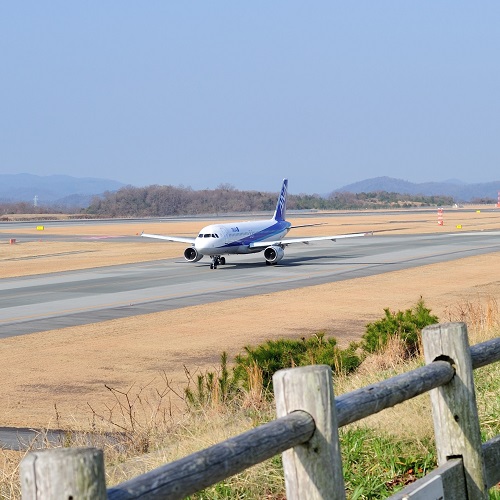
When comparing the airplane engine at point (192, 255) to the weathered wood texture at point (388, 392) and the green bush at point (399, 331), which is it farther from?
the weathered wood texture at point (388, 392)

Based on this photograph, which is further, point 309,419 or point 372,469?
point 372,469

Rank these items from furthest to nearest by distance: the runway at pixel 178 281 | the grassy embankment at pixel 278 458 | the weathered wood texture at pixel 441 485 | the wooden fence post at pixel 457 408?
the runway at pixel 178 281 → the grassy embankment at pixel 278 458 → the wooden fence post at pixel 457 408 → the weathered wood texture at pixel 441 485

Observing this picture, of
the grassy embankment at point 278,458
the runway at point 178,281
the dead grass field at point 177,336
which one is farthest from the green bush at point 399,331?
the runway at point 178,281

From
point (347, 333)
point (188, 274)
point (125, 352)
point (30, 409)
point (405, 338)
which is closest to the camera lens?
point (30, 409)

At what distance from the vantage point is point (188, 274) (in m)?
45.7

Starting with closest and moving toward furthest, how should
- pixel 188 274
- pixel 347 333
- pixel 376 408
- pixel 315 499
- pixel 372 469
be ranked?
1. pixel 315 499
2. pixel 376 408
3. pixel 372 469
4. pixel 347 333
5. pixel 188 274

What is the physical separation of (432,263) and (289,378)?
44.3 meters

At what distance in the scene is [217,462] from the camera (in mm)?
4039

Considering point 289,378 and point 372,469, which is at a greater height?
point 289,378

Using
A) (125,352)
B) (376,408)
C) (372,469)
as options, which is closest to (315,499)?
(376,408)

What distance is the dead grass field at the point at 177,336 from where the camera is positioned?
17.4m

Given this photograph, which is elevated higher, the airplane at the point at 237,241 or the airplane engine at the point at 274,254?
the airplane at the point at 237,241

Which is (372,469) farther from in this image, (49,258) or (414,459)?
(49,258)

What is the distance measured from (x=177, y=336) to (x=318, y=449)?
67.7 feet
